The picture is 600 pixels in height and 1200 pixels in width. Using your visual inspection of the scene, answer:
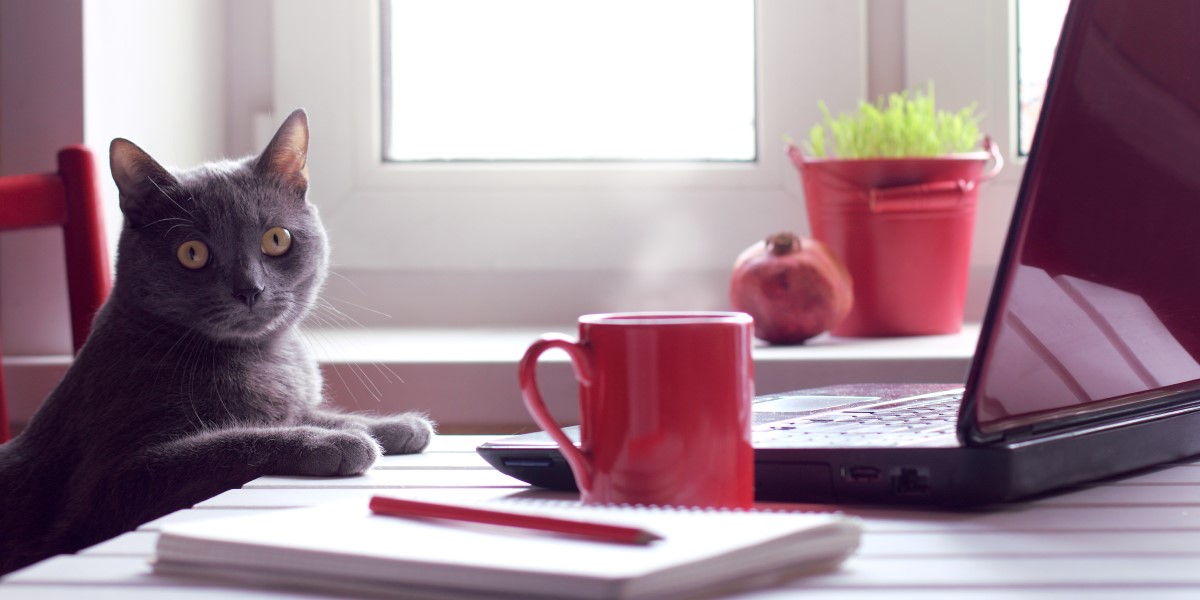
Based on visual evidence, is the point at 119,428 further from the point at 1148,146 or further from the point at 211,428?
the point at 1148,146

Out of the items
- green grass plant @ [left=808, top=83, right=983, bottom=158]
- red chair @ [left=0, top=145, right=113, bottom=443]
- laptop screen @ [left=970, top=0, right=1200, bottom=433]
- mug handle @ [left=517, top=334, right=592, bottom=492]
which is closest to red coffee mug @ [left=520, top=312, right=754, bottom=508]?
mug handle @ [left=517, top=334, right=592, bottom=492]

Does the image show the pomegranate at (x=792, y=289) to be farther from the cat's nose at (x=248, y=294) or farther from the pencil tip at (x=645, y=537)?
the pencil tip at (x=645, y=537)

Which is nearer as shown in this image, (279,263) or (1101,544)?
(1101,544)

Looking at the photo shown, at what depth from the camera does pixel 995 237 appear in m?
1.47

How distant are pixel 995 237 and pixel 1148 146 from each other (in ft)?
3.19

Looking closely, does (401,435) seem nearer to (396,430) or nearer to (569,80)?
(396,430)

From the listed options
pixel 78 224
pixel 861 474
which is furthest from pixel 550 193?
pixel 861 474

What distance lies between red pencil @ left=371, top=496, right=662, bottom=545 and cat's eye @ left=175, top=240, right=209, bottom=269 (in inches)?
16.0

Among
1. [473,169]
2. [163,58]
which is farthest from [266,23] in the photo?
[473,169]

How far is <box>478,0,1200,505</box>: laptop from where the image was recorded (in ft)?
1.54

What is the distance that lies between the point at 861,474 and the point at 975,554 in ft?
0.31

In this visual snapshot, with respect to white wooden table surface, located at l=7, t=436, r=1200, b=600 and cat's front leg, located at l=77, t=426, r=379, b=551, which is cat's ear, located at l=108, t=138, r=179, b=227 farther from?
white wooden table surface, located at l=7, t=436, r=1200, b=600

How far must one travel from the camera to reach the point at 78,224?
104 cm

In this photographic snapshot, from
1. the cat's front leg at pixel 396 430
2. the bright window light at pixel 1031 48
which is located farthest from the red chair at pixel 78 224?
the bright window light at pixel 1031 48
